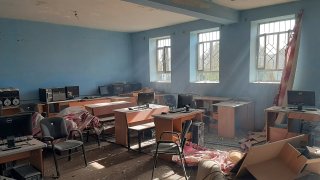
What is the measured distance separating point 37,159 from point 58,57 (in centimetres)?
468

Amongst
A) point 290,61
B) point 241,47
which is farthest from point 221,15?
Result: point 290,61

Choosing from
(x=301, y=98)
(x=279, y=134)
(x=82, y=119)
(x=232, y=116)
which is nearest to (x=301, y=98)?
(x=301, y=98)

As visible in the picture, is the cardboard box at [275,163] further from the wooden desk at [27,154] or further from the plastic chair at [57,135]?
the plastic chair at [57,135]

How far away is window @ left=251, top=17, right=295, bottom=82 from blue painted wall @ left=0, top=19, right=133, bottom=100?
16.0 ft

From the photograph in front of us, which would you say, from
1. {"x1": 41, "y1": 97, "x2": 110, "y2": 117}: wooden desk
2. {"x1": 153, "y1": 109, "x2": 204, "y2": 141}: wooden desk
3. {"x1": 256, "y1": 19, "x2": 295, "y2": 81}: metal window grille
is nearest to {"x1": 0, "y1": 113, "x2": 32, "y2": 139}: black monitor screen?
{"x1": 153, "y1": 109, "x2": 204, "y2": 141}: wooden desk

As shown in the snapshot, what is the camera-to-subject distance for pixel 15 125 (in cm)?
333

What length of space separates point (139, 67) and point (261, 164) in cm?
741

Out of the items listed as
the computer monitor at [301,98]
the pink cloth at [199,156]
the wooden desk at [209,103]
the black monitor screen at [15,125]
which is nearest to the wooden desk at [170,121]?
the pink cloth at [199,156]

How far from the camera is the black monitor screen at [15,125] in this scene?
128 inches

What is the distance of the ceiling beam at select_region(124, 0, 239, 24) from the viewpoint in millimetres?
4480

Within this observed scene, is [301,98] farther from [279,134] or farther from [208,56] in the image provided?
[208,56]

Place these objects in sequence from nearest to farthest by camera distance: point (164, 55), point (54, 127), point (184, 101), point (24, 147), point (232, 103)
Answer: point (24, 147) → point (54, 127) → point (184, 101) → point (232, 103) → point (164, 55)

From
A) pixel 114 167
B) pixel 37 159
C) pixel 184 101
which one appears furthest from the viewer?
pixel 184 101

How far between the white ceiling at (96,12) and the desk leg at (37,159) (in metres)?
3.11
